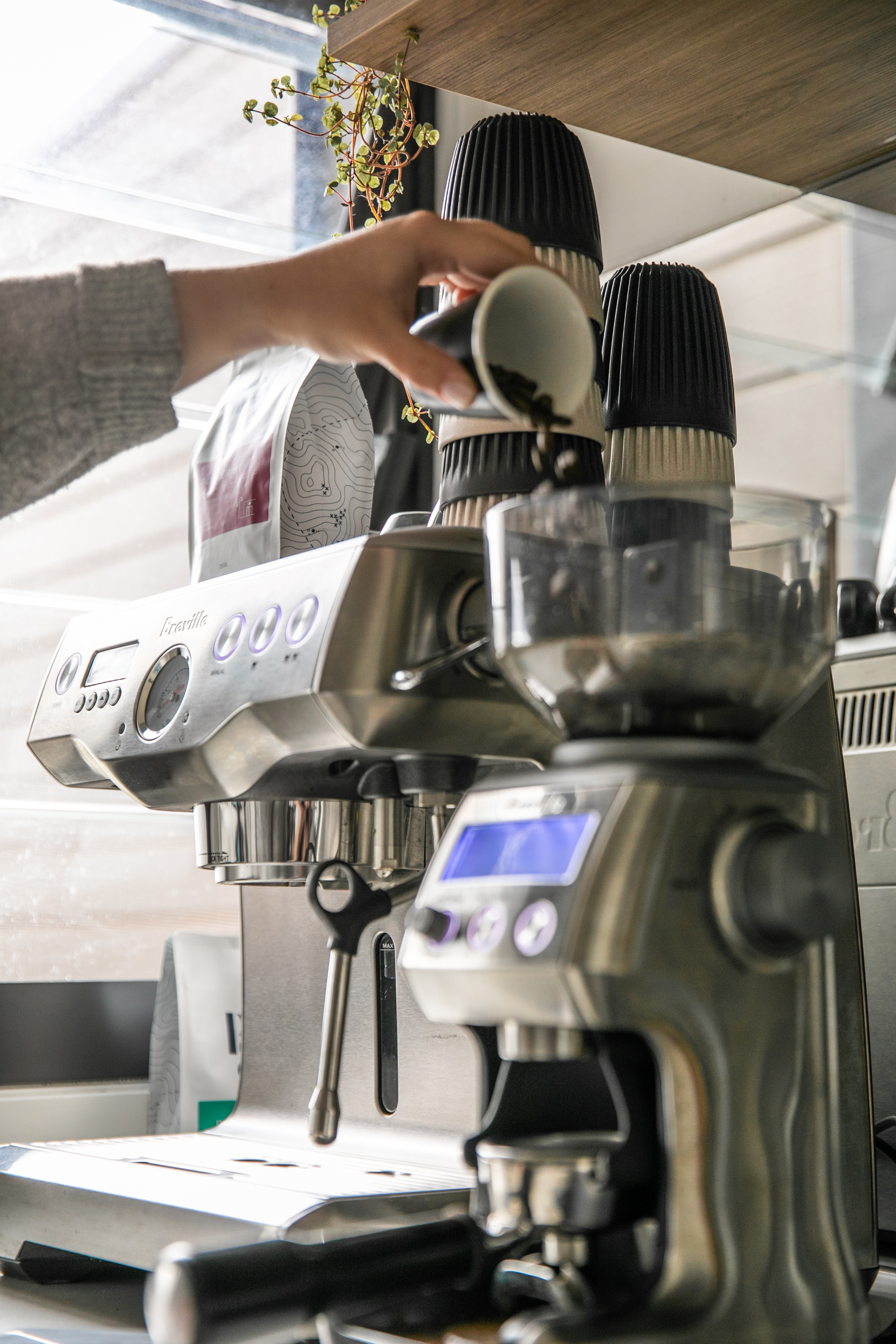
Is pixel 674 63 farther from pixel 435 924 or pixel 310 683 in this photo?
pixel 435 924

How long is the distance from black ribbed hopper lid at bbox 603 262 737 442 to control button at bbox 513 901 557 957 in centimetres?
40

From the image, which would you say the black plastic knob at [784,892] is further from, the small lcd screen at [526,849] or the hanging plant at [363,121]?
the hanging plant at [363,121]

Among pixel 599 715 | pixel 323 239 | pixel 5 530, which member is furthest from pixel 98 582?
pixel 599 715

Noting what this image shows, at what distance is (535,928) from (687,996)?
0.20ft

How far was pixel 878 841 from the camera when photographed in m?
0.93

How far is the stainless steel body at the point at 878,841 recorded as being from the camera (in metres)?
0.91

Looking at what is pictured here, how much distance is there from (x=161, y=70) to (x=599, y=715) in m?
1.29

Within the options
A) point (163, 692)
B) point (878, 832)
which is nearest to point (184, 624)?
point (163, 692)

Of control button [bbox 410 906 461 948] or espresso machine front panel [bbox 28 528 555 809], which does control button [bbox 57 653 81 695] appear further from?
control button [bbox 410 906 461 948]

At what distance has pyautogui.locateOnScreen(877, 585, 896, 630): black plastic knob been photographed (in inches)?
37.6

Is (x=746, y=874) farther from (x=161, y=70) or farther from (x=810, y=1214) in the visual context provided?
(x=161, y=70)

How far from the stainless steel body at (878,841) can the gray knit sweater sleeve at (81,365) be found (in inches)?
20.1

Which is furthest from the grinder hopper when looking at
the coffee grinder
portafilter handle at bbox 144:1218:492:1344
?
portafilter handle at bbox 144:1218:492:1344

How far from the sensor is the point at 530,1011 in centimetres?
49
